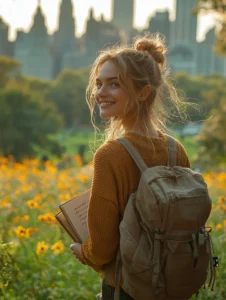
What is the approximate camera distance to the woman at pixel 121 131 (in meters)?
1.85

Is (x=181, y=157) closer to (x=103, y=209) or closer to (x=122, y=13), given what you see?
(x=103, y=209)

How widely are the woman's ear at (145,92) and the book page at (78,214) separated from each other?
16.3 inches

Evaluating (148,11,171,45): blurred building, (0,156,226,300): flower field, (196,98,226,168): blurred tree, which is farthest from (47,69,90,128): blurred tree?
(148,11,171,45): blurred building

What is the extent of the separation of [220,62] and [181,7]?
32789 millimetres

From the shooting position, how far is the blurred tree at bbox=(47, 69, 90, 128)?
5225 cm

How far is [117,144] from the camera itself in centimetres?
187

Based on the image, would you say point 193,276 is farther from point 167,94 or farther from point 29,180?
point 29,180

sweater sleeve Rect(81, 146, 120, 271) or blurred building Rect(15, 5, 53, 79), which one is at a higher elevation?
sweater sleeve Rect(81, 146, 120, 271)

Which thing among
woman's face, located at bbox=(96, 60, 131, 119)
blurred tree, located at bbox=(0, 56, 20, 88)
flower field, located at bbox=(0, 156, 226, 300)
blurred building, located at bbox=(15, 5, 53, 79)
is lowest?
blurred building, located at bbox=(15, 5, 53, 79)

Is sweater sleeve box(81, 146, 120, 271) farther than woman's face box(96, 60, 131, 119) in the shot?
No

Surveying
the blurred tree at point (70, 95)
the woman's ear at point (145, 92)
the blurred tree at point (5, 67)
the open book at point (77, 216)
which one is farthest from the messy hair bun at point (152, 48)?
the blurred tree at point (70, 95)

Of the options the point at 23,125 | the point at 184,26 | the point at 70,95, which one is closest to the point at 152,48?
the point at 23,125

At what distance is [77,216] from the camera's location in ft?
6.68

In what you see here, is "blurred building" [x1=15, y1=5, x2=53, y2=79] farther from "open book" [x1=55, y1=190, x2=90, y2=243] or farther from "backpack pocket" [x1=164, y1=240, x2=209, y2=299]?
"backpack pocket" [x1=164, y1=240, x2=209, y2=299]
